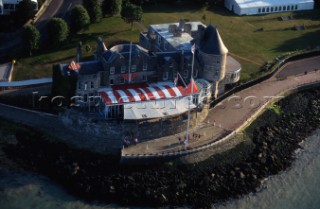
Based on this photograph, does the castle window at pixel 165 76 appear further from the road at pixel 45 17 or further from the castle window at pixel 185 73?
the road at pixel 45 17

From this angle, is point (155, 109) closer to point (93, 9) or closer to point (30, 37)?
point (30, 37)

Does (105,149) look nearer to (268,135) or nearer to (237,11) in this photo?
(268,135)

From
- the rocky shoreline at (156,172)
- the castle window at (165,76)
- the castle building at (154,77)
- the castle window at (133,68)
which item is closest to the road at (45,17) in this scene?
the castle building at (154,77)

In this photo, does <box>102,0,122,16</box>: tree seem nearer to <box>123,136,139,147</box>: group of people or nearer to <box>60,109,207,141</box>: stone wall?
<box>60,109,207,141</box>: stone wall

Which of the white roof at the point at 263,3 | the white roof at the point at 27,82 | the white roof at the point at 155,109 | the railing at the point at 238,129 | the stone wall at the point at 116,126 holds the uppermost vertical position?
the white roof at the point at 263,3

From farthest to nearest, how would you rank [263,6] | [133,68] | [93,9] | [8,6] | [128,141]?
[263,6]
[8,6]
[93,9]
[133,68]
[128,141]

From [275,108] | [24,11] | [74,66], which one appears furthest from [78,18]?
[275,108]
